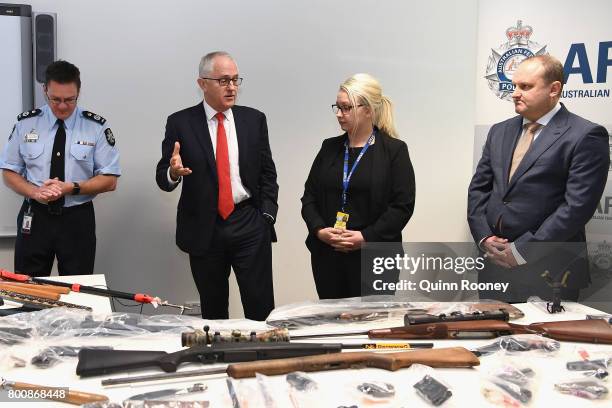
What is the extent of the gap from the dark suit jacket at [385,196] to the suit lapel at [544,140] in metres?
0.52

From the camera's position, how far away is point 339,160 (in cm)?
324

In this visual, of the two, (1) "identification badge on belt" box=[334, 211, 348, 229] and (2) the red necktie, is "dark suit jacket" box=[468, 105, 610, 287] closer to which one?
(1) "identification badge on belt" box=[334, 211, 348, 229]

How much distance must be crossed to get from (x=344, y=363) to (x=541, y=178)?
1743mm

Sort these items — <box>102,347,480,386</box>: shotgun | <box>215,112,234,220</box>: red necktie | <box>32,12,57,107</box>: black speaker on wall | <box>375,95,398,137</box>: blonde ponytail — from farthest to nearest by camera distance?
<box>32,12,57,107</box>: black speaker on wall → <box>215,112,234,220</box>: red necktie → <box>375,95,398,137</box>: blonde ponytail → <box>102,347,480,386</box>: shotgun

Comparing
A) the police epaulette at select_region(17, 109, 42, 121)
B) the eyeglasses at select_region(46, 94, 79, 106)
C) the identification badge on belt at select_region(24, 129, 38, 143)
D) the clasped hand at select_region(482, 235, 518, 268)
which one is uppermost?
the eyeglasses at select_region(46, 94, 79, 106)

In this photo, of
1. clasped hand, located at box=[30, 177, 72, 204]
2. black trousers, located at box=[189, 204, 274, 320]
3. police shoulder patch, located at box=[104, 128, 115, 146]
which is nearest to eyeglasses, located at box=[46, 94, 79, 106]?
police shoulder patch, located at box=[104, 128, 115, 146]

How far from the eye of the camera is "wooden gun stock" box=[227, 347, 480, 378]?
1691mm

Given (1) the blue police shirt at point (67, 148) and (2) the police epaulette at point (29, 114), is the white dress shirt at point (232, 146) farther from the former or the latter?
(2) the police epaulette at point (29, 114)

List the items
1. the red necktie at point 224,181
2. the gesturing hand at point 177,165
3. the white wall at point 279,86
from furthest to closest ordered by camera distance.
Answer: the white wall at point 279,86 → the red necktie at point 224,181 → the gesturing hand at point 177,165

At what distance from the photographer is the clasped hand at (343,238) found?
305 centimetres

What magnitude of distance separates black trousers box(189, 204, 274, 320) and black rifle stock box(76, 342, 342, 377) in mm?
1584

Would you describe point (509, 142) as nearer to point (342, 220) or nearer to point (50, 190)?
point (342, 220)

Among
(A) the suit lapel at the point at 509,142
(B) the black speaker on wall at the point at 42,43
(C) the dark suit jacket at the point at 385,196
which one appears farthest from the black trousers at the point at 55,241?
(A) the suit lapel at the point at 509,142

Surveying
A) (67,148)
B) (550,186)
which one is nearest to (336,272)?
(550,186)
